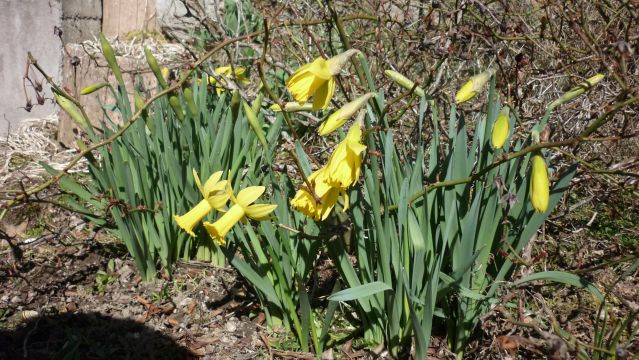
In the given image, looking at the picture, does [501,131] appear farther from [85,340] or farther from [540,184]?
[85,340]

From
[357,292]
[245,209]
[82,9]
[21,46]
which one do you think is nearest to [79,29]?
[82,9]

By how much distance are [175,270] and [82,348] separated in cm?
51

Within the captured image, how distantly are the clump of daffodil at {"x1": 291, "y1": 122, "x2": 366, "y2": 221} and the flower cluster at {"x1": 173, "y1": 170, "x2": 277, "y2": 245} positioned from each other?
101mm

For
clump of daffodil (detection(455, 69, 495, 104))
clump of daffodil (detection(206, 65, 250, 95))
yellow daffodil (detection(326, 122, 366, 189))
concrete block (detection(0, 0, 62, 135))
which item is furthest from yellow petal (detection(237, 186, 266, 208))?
concrete block (detection(0, 0, 62, 135))

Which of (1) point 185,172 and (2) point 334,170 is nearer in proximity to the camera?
(2) point 334,170

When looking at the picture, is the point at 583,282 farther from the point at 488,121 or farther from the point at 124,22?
the point at 124,22

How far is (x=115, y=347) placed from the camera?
6.98 feet

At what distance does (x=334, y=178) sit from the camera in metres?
1.50

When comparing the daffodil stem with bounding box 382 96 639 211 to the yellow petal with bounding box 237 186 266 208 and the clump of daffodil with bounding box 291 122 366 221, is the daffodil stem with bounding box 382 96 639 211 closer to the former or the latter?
the clump of daffodil with bounding box 291 122 366 221

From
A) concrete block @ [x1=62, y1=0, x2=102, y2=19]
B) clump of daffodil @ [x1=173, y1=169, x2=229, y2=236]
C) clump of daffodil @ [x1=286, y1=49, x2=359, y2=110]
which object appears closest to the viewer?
clump of daffodil @ [x1=286, y1=49, x2=359, y2=110]

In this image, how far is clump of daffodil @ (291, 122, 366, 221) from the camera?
1495 millimetres

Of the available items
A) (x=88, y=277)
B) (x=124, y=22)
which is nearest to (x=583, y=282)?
(x=88, y=277)

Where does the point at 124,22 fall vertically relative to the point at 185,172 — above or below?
above

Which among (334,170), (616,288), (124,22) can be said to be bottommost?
(616,288)
